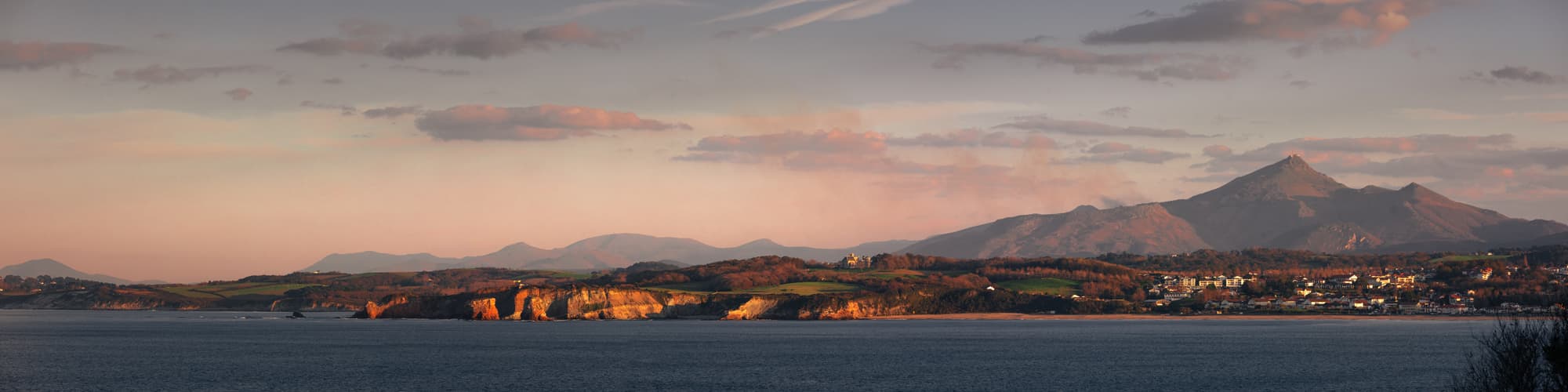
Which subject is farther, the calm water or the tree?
the calm water

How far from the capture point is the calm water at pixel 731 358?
278ft

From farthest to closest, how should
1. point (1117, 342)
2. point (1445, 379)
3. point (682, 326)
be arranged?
point (682, 326) < point (1117, 342) < point (1445, 379)

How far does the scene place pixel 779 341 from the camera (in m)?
137

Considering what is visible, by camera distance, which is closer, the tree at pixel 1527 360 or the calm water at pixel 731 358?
the tree at pixel 1527 360

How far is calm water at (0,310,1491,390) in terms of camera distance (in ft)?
278

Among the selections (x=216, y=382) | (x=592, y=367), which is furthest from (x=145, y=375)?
(x=592, y=367)

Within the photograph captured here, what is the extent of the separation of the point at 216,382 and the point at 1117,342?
86.7 metres

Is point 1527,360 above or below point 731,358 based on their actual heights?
above

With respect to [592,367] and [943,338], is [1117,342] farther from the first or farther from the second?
[592,367]

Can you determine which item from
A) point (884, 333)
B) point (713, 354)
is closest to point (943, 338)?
point (884, 333)

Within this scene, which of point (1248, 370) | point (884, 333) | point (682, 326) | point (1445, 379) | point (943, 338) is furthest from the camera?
point (682, 326)

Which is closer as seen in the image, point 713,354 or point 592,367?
point 592,367

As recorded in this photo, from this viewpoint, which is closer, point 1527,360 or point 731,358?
point 1527,360

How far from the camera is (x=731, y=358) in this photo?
10900cm
